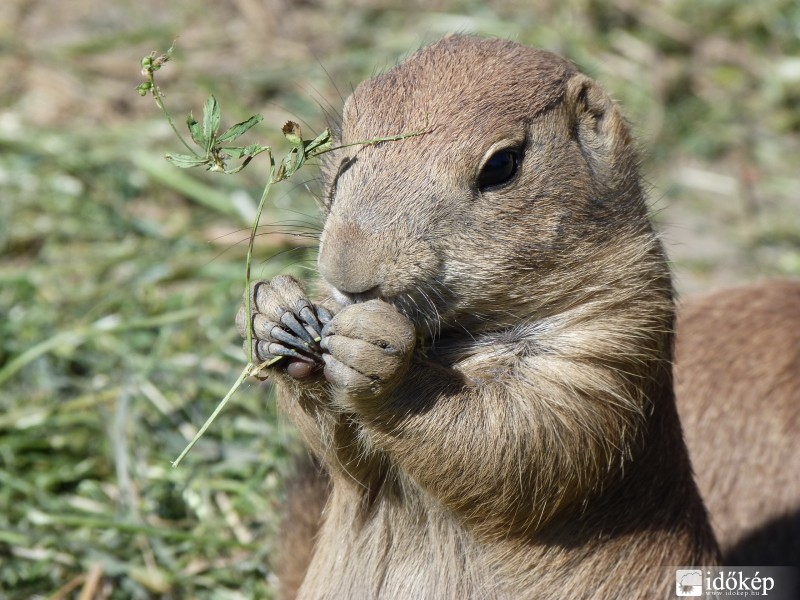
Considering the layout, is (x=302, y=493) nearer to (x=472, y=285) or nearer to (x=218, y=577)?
(x=218, y=577)

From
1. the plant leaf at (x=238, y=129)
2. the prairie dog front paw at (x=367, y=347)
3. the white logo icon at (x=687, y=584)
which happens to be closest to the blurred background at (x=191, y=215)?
the plant leaf at (x=238, y=129)

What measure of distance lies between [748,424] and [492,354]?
1.84 metres

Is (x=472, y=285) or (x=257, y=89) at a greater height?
(x=257, y=89)

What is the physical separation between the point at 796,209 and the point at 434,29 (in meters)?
3.26

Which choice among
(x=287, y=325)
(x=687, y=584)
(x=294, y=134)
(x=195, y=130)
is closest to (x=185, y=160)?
(x=195, y=130)

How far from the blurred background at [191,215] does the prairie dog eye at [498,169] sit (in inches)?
37.7

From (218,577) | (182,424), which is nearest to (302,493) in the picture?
(218,577)

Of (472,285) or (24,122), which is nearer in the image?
(472,285)

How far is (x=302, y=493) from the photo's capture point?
4.76 m

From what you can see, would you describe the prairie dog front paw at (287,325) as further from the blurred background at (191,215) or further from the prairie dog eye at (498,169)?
the blurred background at (191,215)

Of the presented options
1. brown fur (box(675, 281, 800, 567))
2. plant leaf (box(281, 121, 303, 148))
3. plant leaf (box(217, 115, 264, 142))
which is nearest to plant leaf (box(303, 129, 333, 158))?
plant leaf (box(281, 121, 303, 148))

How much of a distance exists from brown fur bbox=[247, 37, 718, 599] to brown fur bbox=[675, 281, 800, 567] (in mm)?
785

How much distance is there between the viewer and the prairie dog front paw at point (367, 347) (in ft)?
10.6

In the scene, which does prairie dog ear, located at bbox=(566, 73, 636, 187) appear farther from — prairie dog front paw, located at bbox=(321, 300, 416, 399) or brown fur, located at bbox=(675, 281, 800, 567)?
brown fur, located at bbox=(675, 281, 800, 567)
